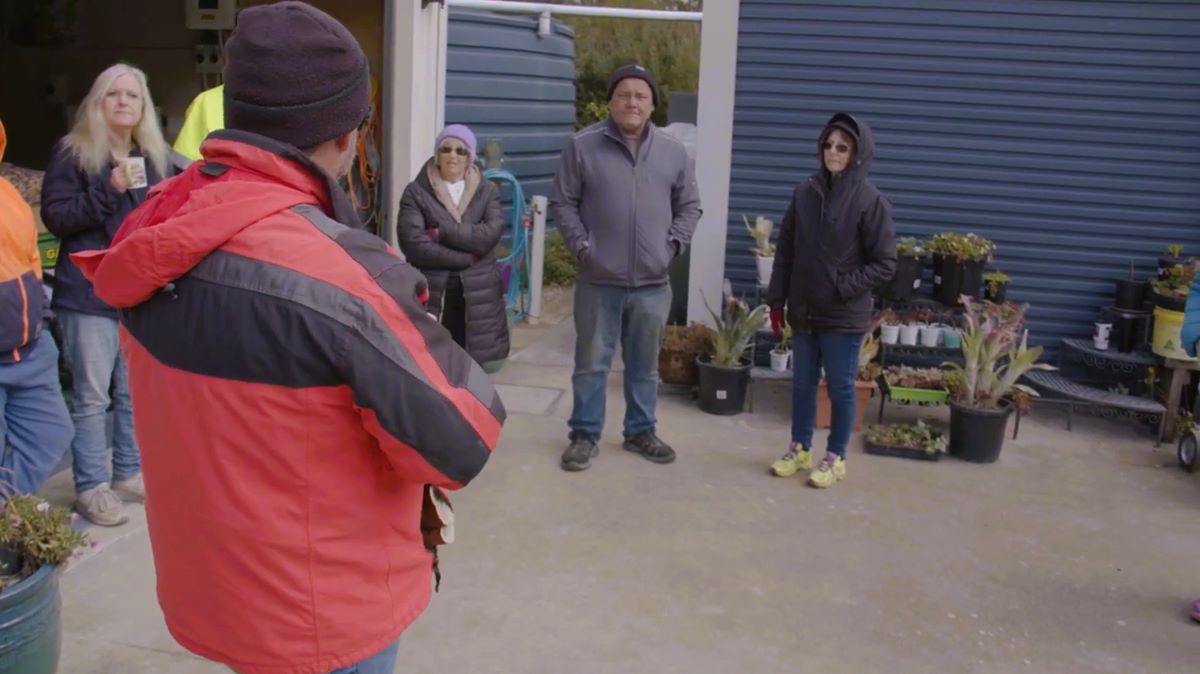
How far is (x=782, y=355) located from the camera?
21.0ft

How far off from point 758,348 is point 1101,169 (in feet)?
7.48

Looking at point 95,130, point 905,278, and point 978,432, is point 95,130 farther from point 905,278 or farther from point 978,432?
point 905,278

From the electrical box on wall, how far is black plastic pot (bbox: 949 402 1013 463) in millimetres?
4524

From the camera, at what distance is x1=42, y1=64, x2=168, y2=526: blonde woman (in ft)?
13.0

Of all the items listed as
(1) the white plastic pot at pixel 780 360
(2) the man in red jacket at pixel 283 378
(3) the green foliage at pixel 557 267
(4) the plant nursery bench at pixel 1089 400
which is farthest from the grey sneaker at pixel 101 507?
(3) the green foliage at pixel 557 267

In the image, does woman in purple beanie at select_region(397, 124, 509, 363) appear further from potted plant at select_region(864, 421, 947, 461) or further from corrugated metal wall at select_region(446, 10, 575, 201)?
corrugated metal wall at select_region(446, 10, 575, 201)

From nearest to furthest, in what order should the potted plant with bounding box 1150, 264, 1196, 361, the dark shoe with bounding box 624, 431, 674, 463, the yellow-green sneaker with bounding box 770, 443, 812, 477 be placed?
the yellow-green sneaker with bounding box 770, 443, 812, 477 → the dark shoe with bounding box 624, 431, 674, 463 → the potted plant with bounding box 1150, 264, 1196, 361

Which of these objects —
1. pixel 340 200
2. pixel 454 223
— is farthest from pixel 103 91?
pixel 340 200

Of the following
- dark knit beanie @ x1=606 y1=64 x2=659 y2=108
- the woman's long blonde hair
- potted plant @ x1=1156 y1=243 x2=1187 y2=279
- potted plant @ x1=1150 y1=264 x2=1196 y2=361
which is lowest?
potted plant @ x1=1150 y1=264 x2=1196 y2=361

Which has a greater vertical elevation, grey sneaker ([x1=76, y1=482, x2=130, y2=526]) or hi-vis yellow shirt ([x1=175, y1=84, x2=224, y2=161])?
hi-vis yellow shirt ([x1=175, y1=84, x2=224, y2=161])

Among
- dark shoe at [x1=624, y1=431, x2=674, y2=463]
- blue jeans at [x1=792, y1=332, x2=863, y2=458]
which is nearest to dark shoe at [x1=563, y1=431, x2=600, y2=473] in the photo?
dark shoe at [x1=624, y1=431, x2=674, y2=463]

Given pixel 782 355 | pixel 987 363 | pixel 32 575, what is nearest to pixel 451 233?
pixel 782 355

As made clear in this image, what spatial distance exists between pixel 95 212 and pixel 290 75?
270 cm

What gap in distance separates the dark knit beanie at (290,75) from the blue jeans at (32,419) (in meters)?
2.28
